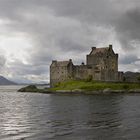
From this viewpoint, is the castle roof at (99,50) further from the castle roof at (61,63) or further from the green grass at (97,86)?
the green grass at (97,86)

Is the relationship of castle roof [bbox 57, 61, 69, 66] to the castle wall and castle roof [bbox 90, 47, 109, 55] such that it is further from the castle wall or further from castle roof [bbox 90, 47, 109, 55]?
castle roof [bbox 90, 47, 109, 55]

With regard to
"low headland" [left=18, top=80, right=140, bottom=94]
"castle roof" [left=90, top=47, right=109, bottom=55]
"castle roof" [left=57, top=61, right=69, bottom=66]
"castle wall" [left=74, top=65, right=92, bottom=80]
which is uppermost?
"castle roof" [left=90, top=47, right=109, bottom=55]

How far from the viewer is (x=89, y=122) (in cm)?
3891

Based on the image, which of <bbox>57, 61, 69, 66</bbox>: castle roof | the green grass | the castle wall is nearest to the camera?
the green grass

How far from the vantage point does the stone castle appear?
142 m

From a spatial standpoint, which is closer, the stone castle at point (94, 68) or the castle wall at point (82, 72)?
the stone castle at point (94, 68)

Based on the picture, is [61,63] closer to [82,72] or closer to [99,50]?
[82,72]

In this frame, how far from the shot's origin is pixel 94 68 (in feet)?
489

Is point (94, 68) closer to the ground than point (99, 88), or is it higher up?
higher up

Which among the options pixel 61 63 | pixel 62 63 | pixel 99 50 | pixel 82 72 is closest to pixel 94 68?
pixel 82 72

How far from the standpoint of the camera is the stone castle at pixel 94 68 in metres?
142

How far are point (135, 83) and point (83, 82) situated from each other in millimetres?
22688

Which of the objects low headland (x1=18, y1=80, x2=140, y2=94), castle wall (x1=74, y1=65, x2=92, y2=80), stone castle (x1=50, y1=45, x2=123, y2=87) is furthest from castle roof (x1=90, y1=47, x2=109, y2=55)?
low headland (x1=18, y1=80, x2=140, y2=94)

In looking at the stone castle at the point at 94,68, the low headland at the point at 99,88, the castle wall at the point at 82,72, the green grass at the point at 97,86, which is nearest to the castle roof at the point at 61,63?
the stone castle at the point at 94,68
